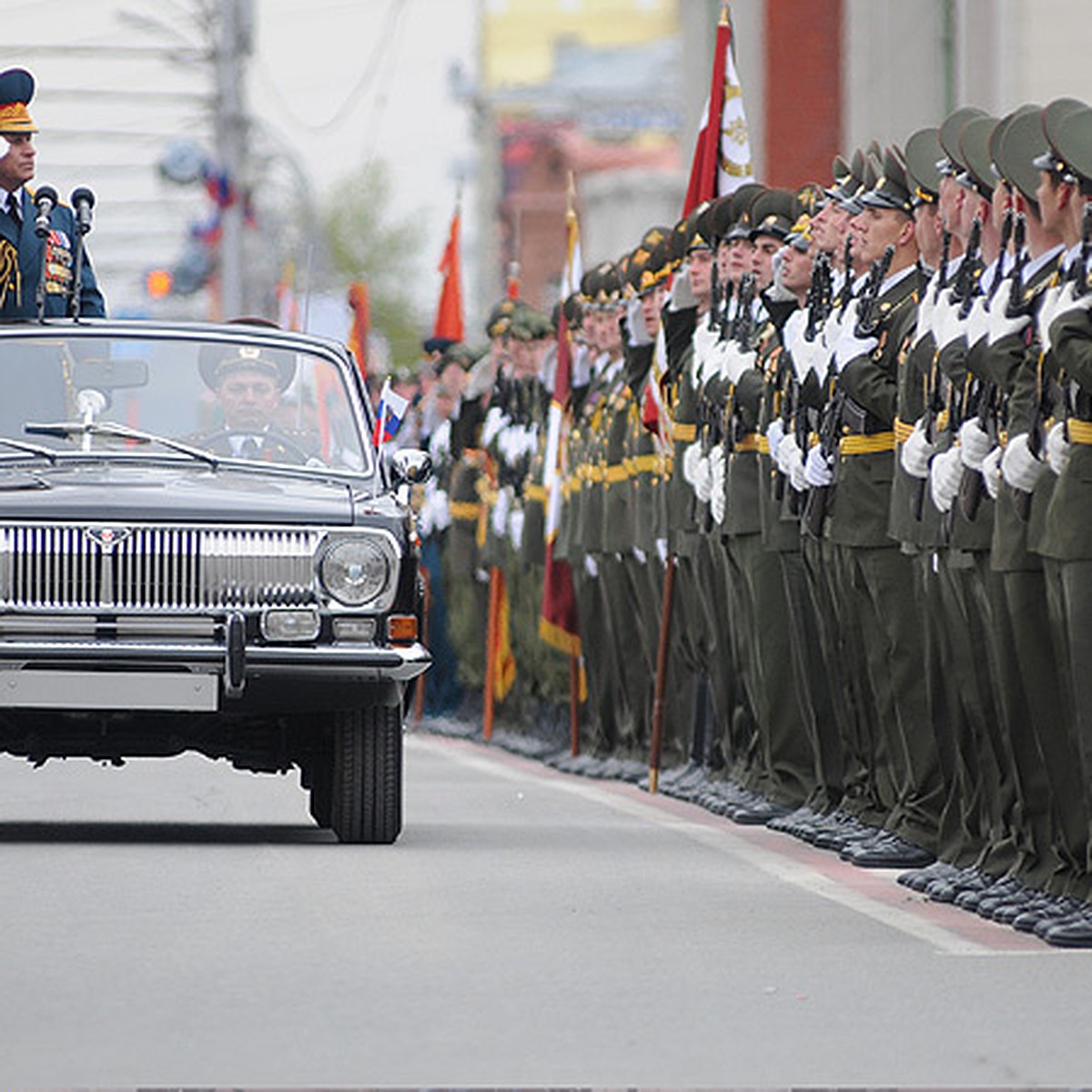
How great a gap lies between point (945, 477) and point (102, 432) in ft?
11.1

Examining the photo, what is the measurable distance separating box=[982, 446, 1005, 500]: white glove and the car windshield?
10.2 ft

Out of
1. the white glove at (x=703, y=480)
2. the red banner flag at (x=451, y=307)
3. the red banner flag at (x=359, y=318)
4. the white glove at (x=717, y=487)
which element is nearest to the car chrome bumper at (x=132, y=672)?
the white glove at (x=717, y=487)

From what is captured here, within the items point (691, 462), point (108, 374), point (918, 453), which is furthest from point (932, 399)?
point (691, 462)

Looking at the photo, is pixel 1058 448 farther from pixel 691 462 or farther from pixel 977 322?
pixel 691 462

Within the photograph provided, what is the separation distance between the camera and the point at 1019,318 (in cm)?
1145

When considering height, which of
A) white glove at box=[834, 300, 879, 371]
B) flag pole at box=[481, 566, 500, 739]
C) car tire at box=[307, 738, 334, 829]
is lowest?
car tire at box=[307, 738, 334, 829]

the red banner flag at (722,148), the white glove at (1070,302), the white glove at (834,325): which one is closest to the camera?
the white glove at (1070,302)

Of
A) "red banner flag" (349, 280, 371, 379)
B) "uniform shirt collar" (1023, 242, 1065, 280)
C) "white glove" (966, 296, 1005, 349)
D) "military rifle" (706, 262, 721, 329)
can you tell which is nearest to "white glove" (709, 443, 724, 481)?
"military rifle" (706, 262, 721, 329)

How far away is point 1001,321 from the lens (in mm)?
11523

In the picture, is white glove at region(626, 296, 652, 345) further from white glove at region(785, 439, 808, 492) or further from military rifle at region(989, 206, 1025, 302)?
military rifle at region(989, 206, 1025, 302)

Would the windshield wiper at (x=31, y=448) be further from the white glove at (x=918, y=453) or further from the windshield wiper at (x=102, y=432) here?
the white glove at (x=918, y=453)

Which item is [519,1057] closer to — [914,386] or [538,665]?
[914,386]

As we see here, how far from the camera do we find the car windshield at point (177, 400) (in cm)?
1412

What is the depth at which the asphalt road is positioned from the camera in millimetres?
8273
